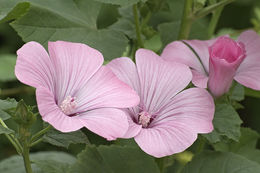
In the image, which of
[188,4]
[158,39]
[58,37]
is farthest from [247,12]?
[58,37]

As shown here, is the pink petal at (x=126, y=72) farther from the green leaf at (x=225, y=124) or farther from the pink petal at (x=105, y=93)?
the green leaf at (x=225, y=124)

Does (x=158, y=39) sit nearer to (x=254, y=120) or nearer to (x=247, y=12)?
(x=254, y=120)

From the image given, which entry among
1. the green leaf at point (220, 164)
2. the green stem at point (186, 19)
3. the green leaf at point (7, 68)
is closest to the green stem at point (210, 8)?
the green stem at point (186, 19)

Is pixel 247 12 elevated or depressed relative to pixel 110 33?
depressed

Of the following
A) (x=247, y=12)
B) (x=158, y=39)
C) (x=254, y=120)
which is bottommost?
(x=254, y=120)

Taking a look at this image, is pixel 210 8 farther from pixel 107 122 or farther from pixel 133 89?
pixel 107 122

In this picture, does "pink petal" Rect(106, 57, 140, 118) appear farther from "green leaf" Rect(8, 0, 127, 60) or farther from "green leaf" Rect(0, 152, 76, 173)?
"green leaf" Rect(0, 152, 76, 173)
